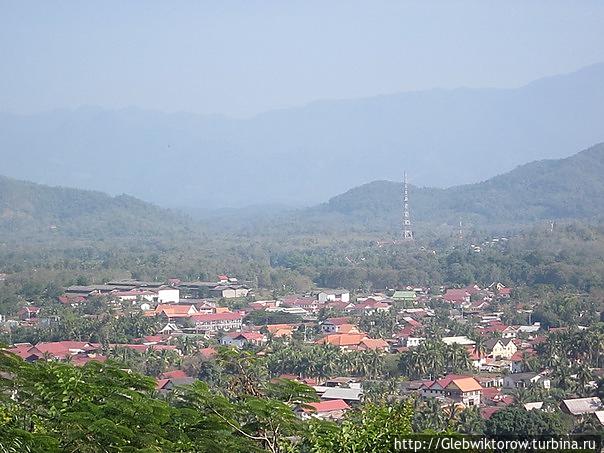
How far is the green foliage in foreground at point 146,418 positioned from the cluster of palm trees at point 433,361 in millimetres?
17604

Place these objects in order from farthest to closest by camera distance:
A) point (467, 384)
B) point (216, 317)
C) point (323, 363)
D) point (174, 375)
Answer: point (216, 317) < point (323, 363) < point (174, 375) < point (467, 384)

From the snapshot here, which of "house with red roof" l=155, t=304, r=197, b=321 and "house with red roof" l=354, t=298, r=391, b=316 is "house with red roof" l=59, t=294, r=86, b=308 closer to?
"house with red roof" l=155, t=304, r=197, b=321

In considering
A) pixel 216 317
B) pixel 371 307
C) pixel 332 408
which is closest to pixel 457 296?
pixel 371 307

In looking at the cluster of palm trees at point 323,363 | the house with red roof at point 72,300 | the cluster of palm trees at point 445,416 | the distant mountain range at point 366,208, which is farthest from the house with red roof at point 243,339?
the distant mountain range at point 366,208

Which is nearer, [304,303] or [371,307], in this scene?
[371,307]

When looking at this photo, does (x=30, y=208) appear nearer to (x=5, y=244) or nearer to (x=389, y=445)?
(x=5, y=244)

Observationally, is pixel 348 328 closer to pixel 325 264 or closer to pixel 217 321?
pixel 217 321

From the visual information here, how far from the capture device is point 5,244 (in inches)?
3287

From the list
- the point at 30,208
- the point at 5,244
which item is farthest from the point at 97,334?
the point at 30,208

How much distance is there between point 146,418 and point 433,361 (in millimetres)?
20061

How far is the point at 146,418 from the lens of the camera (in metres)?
10.4

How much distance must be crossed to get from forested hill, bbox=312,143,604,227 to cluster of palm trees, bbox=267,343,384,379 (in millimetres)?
80117

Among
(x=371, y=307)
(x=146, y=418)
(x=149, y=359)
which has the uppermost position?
(x=146, y=418)

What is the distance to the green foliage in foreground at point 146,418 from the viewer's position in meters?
9.48
